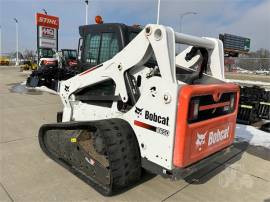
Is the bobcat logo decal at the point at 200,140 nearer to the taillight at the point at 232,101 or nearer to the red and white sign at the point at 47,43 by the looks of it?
the taillight at the point at 232,101

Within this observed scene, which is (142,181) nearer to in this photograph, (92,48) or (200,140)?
(200,140)

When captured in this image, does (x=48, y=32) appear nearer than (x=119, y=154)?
No

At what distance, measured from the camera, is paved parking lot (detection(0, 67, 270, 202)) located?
127 inches

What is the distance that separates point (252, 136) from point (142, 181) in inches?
144

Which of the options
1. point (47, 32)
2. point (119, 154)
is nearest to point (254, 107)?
point (119, 154)

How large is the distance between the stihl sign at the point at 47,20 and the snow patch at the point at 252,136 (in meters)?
22.9

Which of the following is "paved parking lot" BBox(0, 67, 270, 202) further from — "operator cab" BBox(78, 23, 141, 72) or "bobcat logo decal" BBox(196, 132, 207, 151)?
"operator cab" BBox(78, 23, 141, 72)

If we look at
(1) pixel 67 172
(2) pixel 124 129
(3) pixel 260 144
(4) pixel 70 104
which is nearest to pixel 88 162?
(1) pixel 67 172

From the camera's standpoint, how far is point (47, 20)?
25.5 metres

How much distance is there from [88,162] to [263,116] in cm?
608

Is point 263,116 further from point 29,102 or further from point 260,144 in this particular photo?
point 29,102

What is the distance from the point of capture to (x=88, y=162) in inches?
138

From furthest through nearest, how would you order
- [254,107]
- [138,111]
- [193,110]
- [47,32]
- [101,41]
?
[47,32], [254,107], [101,41], [138,111], [193,110]

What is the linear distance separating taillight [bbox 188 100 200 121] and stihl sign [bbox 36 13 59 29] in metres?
24.9
